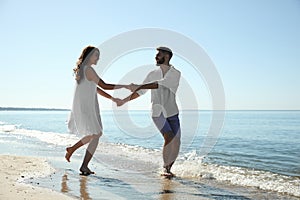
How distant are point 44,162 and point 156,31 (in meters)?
3.08

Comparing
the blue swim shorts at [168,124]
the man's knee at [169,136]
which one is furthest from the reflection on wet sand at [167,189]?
the blue swim shorts at [168,124]

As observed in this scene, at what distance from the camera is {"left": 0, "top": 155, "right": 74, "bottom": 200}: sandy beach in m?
3.73

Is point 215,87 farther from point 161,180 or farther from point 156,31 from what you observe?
point 161,180

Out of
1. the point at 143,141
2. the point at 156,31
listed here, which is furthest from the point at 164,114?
the point at 143,141

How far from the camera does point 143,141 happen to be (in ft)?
46.4

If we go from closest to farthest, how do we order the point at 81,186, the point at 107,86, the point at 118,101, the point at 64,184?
the point at 81,186 < the point at 64,184 < the point at 107,86 < the point at 118,101

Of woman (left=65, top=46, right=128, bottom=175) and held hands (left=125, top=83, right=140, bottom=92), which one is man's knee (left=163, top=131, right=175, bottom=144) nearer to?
held hands (left=125, top=83, right=140, bottom=92)

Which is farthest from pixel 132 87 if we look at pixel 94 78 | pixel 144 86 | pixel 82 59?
pixel 82 59

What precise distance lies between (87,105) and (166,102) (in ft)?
4.06

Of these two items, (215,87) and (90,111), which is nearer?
(90,111)

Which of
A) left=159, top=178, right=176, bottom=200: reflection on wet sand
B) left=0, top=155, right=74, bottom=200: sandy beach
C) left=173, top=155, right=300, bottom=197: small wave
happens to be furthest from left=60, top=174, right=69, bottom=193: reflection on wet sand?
left=173, top=155, right=300, bottom=197: small wave

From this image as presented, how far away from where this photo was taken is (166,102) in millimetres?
5531

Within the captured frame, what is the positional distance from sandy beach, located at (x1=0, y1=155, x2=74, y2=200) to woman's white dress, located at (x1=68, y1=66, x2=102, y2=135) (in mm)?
917

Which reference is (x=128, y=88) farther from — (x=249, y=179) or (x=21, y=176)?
(x=249, y=179)
